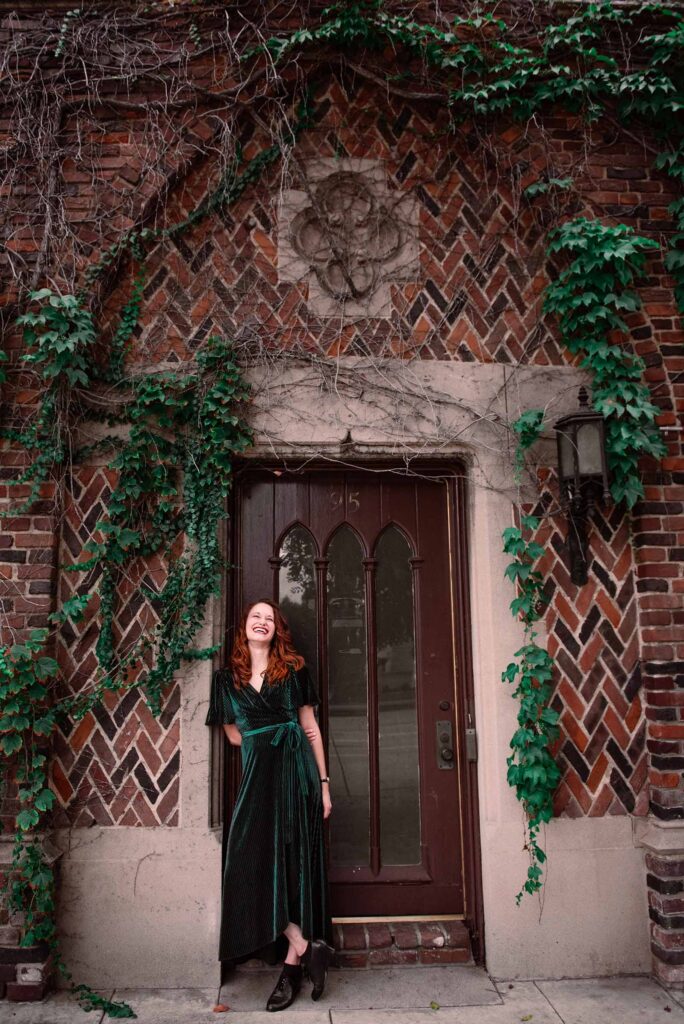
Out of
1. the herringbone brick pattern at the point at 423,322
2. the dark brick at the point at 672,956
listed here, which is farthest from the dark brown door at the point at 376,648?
the dark brick at the point at 672,956

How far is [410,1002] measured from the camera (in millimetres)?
3158

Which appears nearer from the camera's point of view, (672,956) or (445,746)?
(672,956)

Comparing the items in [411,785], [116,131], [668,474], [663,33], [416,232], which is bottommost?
[411,785]

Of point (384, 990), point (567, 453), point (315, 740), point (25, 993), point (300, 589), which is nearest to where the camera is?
point (25, 993)

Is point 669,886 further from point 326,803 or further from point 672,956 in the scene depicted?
point 326,803

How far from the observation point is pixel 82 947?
329 centimetres

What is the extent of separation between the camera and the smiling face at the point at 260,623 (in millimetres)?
3395

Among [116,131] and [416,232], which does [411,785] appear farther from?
[116,131]

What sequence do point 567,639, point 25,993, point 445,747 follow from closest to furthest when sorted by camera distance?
point 25,993 → point 567,639 → point 445,747

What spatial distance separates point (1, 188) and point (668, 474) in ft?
12.7

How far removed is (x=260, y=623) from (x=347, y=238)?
7.21ft

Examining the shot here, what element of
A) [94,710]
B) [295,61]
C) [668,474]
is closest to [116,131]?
[295,61]

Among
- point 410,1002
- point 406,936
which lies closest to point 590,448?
point 406,936

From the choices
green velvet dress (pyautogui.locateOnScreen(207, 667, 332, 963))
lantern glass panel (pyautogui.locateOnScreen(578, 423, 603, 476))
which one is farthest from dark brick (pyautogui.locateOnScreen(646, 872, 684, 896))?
lantern glass panel (pyautogui.locateOnScreen(578, 423, 603, 476))
